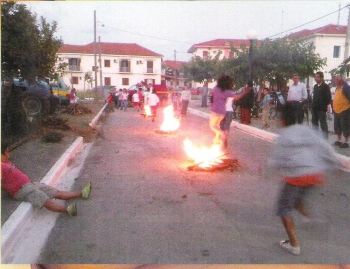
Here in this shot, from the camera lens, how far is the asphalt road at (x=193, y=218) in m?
3.60

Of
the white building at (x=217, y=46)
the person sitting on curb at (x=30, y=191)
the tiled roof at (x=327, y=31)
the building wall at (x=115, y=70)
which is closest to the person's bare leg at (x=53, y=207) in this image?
the person sitting on curb at (x=30, y=191)

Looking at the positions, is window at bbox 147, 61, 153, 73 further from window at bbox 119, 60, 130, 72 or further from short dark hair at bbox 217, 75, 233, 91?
short dark hair at bbox 217, 75, 233, 91

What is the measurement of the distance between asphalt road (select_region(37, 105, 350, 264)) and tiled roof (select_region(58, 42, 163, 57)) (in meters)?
1.31

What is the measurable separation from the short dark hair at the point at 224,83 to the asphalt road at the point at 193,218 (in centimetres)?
71

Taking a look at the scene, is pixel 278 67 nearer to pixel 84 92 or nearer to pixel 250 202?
pixel 250 202

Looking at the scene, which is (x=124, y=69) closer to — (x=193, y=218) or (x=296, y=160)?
(x=193, y=218)

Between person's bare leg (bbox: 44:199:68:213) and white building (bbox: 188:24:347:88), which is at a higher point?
white building (bbox: 188:24:347:88)

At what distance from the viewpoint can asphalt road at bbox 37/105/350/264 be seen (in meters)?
3.60

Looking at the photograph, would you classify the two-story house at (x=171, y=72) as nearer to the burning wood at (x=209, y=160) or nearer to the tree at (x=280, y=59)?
the tree at (x=280, y=59)

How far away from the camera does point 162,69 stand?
453 centimetres

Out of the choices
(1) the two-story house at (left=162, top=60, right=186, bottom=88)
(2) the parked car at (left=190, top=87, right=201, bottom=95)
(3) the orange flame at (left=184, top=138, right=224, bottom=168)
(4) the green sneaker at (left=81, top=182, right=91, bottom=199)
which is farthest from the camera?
(3) the orange flame at (left=184, top=138, right=224, bottom=168)

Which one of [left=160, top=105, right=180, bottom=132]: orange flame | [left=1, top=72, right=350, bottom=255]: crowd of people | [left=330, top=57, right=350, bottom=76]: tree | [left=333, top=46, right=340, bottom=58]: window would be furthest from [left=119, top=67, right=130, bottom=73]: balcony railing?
[left=160, top=105, right=180, bottom=132]: orange flame

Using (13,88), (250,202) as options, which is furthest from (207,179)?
(13,88)

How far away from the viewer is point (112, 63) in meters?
4.31
